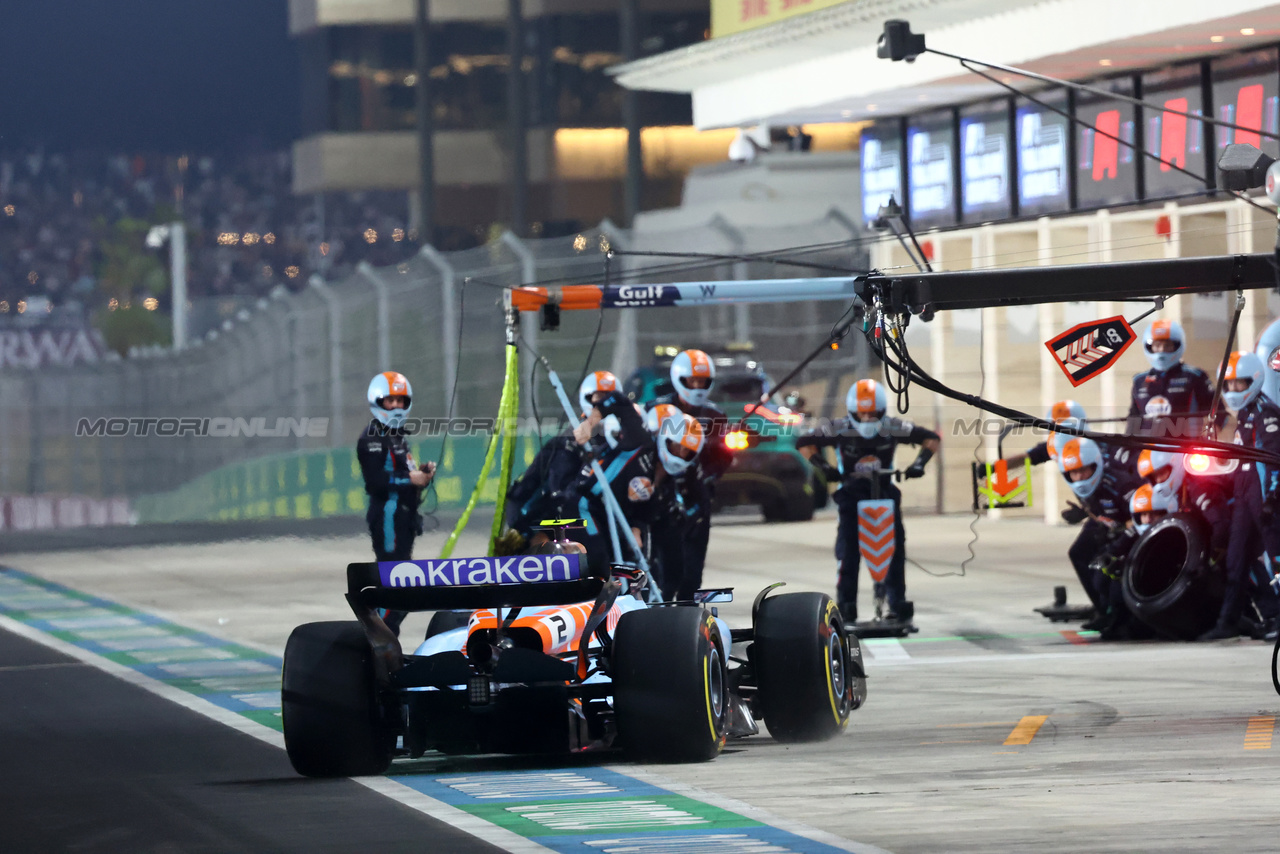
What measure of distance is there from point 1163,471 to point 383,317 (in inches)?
598

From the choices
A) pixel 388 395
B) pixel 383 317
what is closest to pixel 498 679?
pixel 388 395

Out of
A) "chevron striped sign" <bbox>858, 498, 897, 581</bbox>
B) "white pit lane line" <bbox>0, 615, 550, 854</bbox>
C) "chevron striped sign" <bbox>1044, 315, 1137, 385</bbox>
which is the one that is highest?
"chevron striped sign" <bbox>1044, 315, 1137, 385</bbox>

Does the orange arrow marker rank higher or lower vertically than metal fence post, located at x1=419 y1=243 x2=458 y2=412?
lower

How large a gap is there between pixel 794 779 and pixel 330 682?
205cm

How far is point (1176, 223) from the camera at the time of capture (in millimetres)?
23172

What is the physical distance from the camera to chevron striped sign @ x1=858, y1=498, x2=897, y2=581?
624 inches

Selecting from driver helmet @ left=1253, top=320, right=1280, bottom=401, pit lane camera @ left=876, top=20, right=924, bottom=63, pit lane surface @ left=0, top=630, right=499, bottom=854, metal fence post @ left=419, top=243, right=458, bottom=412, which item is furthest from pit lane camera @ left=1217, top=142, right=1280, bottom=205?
metal fence post @ left=419, top=243, right=458, bottom=412

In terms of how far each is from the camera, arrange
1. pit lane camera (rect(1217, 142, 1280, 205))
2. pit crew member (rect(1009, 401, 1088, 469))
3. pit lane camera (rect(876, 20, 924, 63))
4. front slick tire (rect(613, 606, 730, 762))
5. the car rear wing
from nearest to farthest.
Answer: front slick tire (rect(613, 606, 730, 762)), the car rear wing, pit lane camera (rect(1217, 142, 1280, 205)), pit crew member (rect(1009, 401, 1088, 469)), pit lane camera (rect(876, 20, 924, 63))

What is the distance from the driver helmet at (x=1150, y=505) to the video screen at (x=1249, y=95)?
703 centimetres

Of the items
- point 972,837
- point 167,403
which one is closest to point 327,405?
point 167,403

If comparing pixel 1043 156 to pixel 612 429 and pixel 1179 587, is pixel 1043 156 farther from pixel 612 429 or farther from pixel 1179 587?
pixel 612 429

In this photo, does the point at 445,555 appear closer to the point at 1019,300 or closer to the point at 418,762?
the point at 418,762

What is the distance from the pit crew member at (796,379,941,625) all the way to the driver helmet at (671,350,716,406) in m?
0.80

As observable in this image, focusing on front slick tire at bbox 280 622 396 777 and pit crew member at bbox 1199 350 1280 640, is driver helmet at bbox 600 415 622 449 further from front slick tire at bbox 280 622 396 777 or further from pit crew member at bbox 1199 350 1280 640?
front slick tire at bbox 280 622 396 777
